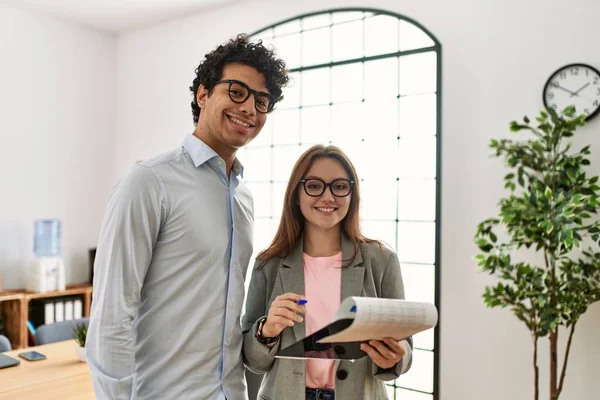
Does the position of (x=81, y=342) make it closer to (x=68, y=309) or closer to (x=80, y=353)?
(x=80, y=353)

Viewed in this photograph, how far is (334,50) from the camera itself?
4.28 meters

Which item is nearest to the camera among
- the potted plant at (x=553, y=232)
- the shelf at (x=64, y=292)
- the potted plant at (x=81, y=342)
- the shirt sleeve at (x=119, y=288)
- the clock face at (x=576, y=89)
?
the shirt sleeve at (x=119, y=288)

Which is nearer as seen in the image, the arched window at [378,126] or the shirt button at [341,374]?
the shirt button at [341,374]

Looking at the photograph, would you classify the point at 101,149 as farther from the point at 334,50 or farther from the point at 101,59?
the point at 334,50

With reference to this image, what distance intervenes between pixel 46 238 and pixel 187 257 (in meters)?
3.58

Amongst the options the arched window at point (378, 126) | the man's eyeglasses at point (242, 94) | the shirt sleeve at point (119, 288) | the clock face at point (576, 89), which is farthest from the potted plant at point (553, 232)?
the shirt sleeve at point (119, 288)

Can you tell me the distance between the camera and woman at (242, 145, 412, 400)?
1.66 metres

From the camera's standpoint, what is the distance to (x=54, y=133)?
192 inches

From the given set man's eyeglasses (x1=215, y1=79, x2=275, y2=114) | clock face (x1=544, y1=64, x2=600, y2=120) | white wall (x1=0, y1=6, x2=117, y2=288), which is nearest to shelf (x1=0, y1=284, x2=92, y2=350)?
white wall (x1=0, y1=6, x2=117, y2=288)

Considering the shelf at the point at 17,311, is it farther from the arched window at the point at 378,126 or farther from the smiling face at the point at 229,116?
the smiling face at the point at 229,116

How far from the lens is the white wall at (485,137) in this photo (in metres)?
3.04

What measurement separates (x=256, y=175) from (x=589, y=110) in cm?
264

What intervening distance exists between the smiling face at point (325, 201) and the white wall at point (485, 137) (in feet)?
5.94

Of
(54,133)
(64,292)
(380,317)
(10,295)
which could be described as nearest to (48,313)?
(64,292)
